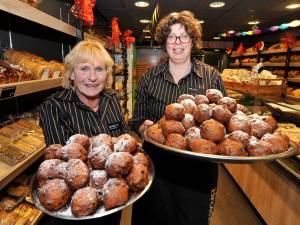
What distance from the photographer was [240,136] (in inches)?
39.5

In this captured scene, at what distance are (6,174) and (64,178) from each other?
0.92 metres

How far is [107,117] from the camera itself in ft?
5.63

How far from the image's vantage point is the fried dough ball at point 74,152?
37.3 inches

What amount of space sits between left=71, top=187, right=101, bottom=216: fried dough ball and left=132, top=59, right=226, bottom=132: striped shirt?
0.89 metres

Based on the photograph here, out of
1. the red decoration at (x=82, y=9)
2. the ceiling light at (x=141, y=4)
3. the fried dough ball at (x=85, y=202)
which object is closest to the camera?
the fried dough ball at (x=85, y=202)

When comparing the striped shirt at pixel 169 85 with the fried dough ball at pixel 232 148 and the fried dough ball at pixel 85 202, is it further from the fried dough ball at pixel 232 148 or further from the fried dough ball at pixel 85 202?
the fried dough ball at pixel 85 202

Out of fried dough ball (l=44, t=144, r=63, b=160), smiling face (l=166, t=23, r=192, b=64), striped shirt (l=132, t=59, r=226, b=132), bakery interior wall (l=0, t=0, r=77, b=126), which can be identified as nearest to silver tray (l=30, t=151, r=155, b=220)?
fried dough ball (l=44, t=144, r=63, b=160)

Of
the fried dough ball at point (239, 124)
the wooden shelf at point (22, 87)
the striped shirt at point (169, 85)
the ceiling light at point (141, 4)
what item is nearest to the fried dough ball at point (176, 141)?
the fried dough ball at point (239, 124)

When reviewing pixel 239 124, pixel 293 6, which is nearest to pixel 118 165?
pixel 239 124

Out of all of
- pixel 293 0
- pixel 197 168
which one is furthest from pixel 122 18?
pixel 197 168

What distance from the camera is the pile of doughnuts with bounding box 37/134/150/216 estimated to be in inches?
32.2

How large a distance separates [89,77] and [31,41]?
153 cm

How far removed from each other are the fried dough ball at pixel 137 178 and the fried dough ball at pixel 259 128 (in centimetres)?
51

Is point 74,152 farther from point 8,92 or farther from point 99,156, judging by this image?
point 8,92
